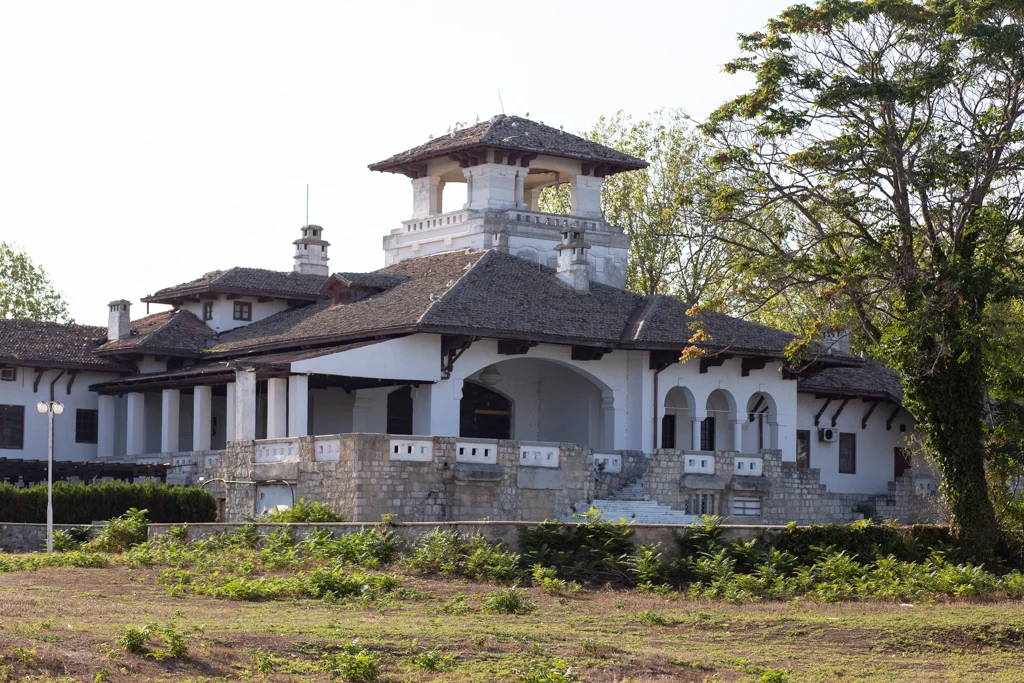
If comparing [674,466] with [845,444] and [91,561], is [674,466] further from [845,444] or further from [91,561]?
[91,561]

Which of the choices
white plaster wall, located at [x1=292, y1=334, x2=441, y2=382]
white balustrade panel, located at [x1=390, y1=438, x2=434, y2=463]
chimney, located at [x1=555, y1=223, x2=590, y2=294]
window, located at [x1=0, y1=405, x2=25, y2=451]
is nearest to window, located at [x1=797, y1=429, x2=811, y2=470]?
chimney, located at [x1=555, y1=223, x2=590, y2=294]

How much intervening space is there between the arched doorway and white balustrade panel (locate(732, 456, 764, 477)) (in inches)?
257

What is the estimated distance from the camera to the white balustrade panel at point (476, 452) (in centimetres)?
3375

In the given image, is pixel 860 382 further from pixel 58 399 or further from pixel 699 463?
pixel 58 399

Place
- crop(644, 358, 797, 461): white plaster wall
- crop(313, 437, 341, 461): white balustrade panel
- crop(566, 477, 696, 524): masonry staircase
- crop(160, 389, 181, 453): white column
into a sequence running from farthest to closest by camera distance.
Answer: crop(160, 389, 181, 453): white column, crop(644, 358, 797, 461): white plaster wall, crop(566, 477, 696, 524): masonry staircase, crop(313, 437, 341, 461): white balustrade panel

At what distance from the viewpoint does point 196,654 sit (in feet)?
47.1

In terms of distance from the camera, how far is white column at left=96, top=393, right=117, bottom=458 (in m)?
44.1

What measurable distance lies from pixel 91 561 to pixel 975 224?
1452 cm

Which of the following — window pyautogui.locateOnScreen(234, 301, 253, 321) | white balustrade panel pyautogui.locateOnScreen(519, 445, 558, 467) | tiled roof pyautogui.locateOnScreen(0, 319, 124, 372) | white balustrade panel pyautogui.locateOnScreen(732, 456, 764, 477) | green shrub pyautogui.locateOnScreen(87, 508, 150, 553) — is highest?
window pyautogui.locateOnScreen(234, 301, 253, 321)

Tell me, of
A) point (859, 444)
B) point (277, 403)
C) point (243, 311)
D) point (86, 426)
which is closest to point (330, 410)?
point (277, 403)

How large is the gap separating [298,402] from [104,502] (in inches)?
204

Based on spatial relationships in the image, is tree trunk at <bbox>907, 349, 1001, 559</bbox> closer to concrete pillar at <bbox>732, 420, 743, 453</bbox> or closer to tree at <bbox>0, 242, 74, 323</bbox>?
concrete pillar at <bbox>732, 420, 743, 453</bbox>

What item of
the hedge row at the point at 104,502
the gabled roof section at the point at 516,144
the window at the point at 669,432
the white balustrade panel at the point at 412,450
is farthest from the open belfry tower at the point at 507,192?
the hedge row at the point at 104,502

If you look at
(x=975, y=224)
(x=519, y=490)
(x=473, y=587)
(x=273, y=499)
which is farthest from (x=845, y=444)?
(x=473, y=587)
